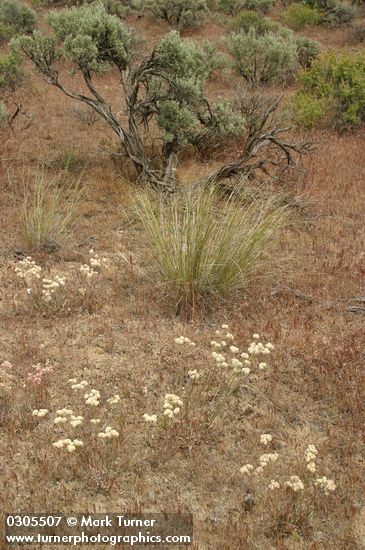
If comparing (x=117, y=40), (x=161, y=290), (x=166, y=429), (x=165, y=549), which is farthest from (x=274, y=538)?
(x=117, y=40)

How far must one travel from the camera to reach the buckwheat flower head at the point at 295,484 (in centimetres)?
334

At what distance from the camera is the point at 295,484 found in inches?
132

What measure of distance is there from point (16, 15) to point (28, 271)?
14944mm

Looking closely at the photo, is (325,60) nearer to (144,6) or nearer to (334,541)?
(144,6)

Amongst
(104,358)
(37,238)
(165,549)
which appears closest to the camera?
(165,549)

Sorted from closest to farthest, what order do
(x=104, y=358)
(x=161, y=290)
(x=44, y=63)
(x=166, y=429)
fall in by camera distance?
(x=166, y=429)
(x=104, y=358)
(x=161, y=290)
(x=44, y=63)

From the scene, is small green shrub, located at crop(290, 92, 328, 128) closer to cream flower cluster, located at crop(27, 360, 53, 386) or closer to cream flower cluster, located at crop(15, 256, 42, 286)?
cream flower cluster, located at crop(15, 256, 42, 286)

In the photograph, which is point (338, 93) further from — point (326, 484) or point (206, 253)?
point (326, 484)

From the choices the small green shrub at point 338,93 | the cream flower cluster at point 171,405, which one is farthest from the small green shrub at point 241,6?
the cream flower cluster at point 171,405

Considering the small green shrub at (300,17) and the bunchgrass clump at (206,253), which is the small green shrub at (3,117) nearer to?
the bunchgrass clump at (206,253)

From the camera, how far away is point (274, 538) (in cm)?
334

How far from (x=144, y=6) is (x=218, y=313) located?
1647cm

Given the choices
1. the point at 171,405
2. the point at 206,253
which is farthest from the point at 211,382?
the point at 206,253

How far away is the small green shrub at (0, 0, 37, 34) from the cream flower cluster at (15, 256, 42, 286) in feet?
45.8
